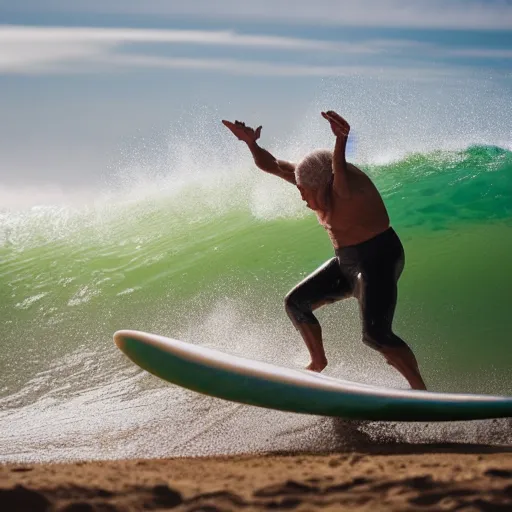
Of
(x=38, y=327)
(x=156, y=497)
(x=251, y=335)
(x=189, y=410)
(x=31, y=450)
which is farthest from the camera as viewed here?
(x=38, y=327)

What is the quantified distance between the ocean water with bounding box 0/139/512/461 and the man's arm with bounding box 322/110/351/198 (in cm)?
Result: 135

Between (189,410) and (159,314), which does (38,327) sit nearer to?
(159,314)

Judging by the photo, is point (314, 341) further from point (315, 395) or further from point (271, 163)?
point (271, 163)

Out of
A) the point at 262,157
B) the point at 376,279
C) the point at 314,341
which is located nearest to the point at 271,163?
the point at 262,157

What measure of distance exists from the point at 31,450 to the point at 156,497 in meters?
1.71

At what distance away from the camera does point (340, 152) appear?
4.41 meters

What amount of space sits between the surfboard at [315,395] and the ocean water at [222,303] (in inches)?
10.2

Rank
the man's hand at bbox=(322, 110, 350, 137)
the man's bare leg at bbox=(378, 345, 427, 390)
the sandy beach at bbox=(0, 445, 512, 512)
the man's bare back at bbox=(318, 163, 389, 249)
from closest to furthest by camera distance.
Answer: the sandy beach at bbox=(0, 445, 512, 512) → the man's hand at bbox=(322, 110, 350, 137) → the man's bare back at bbox=(318, 163, 389, 249) → the man's bare leg at bbox=(378, 345, 427, 390)

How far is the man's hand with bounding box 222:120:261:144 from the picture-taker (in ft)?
16.4

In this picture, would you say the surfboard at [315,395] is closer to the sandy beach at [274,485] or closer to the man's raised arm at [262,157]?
the sandy beach at [274,485]

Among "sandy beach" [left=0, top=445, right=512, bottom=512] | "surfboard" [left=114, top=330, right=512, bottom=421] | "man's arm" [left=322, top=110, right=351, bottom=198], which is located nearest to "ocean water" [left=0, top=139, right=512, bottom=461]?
"surfboard" [left=114, top=330, right=512, bottom=421]

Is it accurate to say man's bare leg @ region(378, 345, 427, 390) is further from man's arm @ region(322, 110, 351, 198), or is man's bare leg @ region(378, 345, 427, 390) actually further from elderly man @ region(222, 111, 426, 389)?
man's arm @ region(322, 110, 351, 198)

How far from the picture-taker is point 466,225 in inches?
339

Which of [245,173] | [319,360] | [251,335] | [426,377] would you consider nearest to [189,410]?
[319,360]
